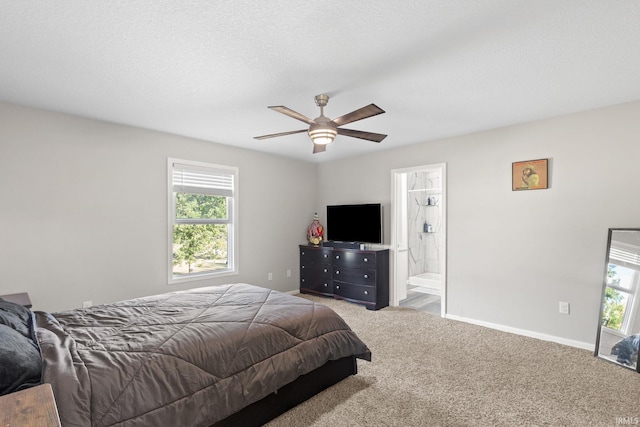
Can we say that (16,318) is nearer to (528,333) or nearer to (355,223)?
(355,223)

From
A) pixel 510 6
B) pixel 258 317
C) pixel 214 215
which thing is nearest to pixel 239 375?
pixel 258 317

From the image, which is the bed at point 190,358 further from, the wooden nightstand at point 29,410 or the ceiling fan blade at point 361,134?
the ceiling fan blade at point 361,134

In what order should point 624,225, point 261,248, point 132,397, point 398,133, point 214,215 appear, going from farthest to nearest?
point 261,248 → point 214,215 → point 398,133 → point 624,225 → point 132,397

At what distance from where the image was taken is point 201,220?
4.56 m

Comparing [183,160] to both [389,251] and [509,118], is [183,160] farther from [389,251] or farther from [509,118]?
[509,118]

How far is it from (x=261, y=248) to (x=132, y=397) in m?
3.72

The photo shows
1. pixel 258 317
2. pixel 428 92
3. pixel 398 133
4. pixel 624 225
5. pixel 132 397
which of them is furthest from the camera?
pixel 398 133

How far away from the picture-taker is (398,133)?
13.6 ft

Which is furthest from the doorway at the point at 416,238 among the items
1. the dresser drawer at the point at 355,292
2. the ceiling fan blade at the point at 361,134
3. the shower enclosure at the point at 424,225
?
the ceiling fan blade at the point at 361,134

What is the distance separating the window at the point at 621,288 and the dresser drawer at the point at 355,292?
8.41 feet

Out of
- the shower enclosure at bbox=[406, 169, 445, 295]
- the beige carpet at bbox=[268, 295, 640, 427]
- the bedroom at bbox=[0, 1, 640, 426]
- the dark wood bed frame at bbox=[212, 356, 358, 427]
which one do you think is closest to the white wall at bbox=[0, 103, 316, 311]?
the bedroom at bbox=[0, 1, 640, 426]

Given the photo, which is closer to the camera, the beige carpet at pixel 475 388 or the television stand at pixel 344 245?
the beige carpet at pixel 475 388

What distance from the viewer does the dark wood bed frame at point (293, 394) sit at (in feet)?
6.41

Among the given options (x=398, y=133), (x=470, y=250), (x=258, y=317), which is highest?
(x=398, y=133)
